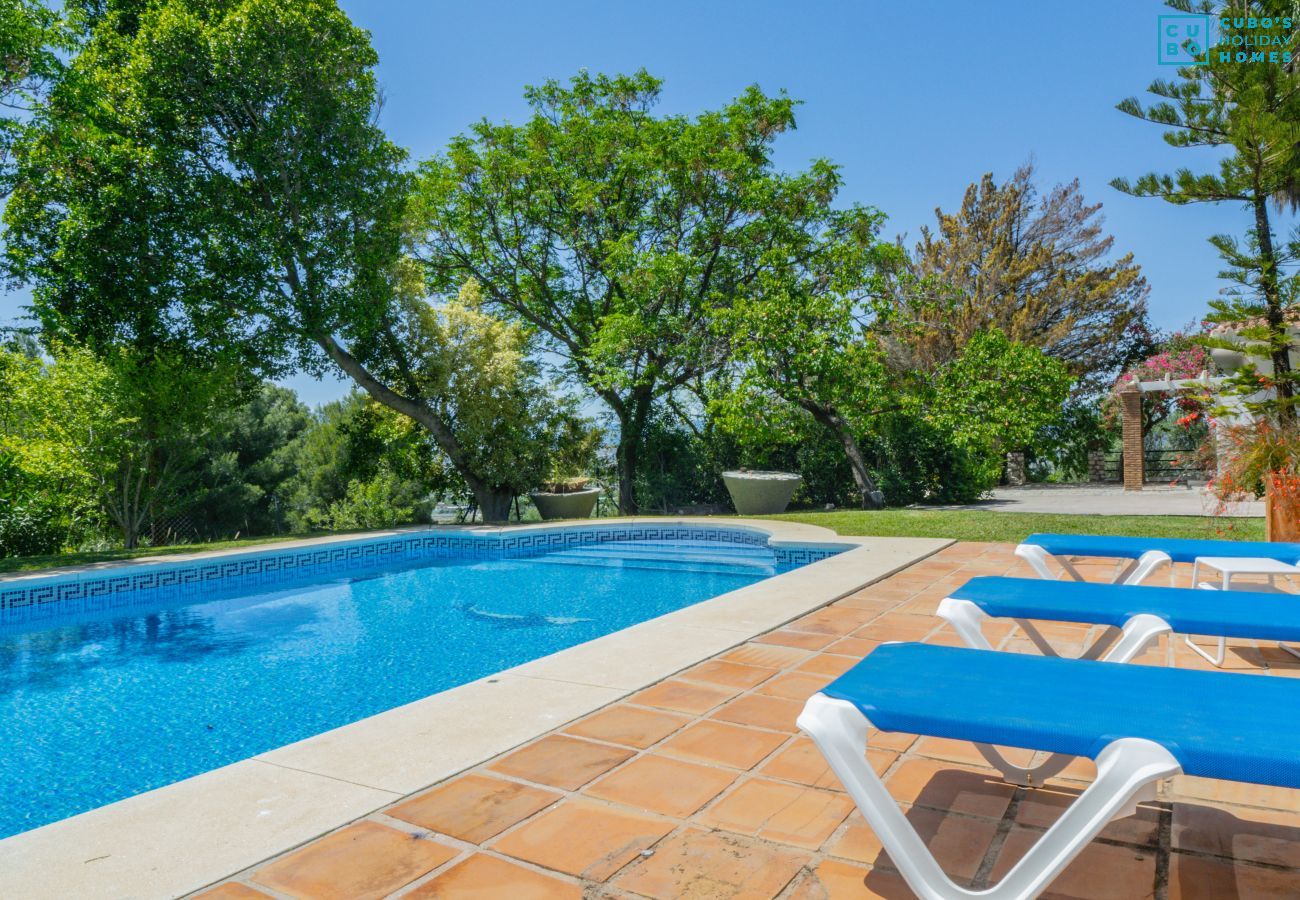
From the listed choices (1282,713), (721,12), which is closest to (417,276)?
(721,12)

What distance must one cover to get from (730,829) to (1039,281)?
25.9 meters

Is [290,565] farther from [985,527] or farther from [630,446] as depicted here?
[985,527]

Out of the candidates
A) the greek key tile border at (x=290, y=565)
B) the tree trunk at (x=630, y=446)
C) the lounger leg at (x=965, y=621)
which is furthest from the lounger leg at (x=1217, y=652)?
the tree trunk at (x=630, y=446)

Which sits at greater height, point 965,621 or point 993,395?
point 993,395

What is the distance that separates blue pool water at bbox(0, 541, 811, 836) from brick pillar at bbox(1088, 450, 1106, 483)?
15.4 m

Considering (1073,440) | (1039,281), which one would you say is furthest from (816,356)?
(1039,281)

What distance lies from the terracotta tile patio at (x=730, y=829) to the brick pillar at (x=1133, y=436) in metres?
15.5

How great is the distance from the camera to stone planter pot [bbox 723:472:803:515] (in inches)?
514

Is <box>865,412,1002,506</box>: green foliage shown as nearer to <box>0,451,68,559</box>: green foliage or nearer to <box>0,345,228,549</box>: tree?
<box>0,345,228,549</box>: tree

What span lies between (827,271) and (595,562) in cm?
779

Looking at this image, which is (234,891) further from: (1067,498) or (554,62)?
(554,62)

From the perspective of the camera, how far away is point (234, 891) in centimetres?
195

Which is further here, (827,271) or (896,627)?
(827,271)

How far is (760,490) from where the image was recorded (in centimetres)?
1307
